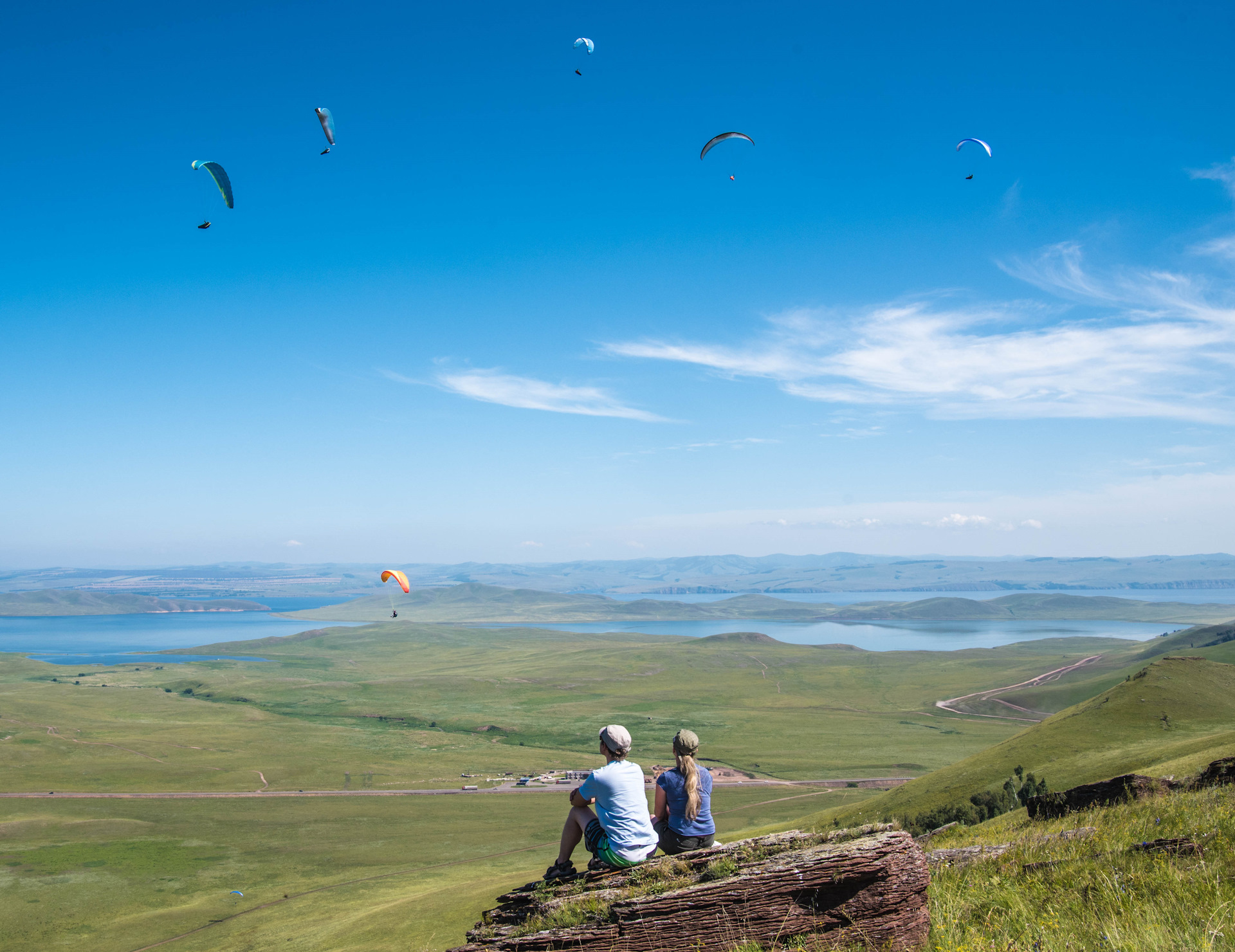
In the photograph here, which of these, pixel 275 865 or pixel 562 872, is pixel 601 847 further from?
pixel 275 865

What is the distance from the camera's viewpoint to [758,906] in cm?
788

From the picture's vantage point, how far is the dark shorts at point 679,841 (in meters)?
9.48

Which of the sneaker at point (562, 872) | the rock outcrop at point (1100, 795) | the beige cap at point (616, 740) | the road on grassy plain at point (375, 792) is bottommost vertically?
the road on grassy plain at point (375, 792)

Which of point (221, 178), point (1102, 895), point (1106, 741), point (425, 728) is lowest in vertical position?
point (425, 728)

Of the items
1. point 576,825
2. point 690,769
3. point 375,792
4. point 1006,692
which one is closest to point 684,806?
point 690,769

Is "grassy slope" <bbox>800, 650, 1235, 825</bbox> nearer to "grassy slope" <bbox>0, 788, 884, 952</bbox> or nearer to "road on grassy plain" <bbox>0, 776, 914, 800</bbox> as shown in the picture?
"grassy slope" <bbox>0, 788, 884, 952</bbox>

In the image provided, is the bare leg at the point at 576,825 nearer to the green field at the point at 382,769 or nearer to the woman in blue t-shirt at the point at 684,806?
the woman in blue t-shirt at the point at 684,806

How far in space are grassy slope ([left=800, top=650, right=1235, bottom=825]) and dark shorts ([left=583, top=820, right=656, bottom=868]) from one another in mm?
40343

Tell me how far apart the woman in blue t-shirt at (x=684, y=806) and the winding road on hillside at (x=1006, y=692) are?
15230cm

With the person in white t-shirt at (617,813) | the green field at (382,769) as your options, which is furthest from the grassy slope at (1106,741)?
the person in white t-shirt at (617,813)

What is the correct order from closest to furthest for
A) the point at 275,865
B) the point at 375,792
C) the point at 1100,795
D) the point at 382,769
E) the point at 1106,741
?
1. the point at 1100,795
2. the point at 1106,741
3. the point at 275,865
4. the point at 375,792
5. the point at 382,769

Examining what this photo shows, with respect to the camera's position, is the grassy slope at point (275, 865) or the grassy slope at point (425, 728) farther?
the grassy slope at point (425, 728)

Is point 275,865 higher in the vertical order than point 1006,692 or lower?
higher

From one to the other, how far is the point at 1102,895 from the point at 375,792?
102 meters
